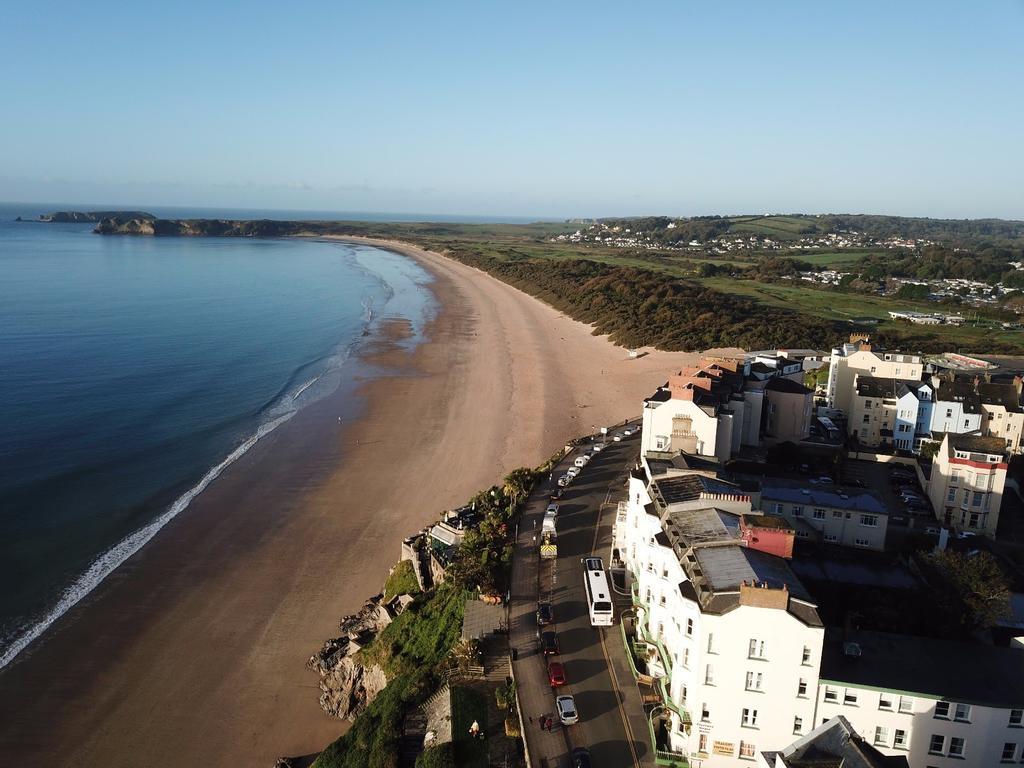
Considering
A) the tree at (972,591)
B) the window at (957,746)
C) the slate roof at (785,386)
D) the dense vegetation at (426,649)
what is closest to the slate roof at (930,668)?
the window at (957,746)

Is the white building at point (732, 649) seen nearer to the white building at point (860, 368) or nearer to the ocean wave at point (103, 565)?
the ocean wave at point (103, 565)

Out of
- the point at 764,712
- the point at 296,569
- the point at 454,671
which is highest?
the point at 764,712

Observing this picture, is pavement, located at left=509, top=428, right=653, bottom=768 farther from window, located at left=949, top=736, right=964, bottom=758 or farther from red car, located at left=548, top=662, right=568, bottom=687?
window, located at left=949, top=736, right=964, bottom=758

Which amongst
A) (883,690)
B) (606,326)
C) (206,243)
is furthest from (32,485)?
(206,243)

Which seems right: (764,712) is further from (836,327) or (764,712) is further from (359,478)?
(836,327)

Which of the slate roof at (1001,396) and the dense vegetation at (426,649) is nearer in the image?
the dense vegetation at (426,649)

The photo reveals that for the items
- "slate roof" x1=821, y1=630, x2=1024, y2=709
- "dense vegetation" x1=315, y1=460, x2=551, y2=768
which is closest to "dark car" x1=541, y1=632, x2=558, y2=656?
"dense vegetation" x1=315, y1=460, x2=551, y2=768
